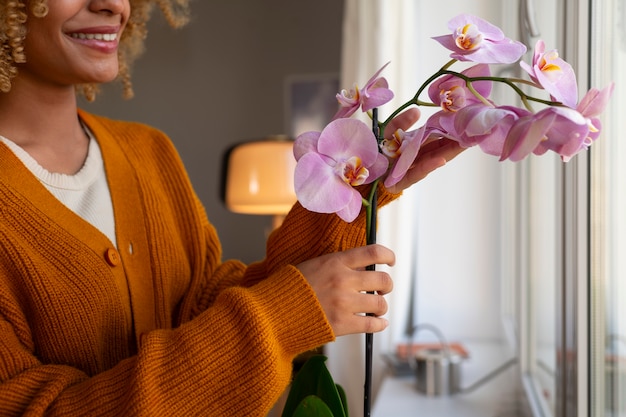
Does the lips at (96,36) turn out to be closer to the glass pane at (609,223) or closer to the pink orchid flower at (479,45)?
the pink orchid flower at (479,45)

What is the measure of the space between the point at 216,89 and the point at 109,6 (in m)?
3.93

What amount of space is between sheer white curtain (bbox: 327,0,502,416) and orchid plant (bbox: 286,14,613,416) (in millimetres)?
1625

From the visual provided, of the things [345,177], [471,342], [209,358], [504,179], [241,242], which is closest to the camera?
[345,177]

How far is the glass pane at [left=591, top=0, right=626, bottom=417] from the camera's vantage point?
0.98m

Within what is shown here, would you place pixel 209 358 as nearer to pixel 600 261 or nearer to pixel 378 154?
pixel 378 154

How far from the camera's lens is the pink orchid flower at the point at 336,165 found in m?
0.64

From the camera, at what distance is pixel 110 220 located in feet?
3.59

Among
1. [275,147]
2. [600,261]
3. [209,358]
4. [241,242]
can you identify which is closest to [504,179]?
[275,147]

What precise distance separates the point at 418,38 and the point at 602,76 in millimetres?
1602

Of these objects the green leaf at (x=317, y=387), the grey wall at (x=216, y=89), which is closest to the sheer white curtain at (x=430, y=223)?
the green leaf at (x=317, y=387)

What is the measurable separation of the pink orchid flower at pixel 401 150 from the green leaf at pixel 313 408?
222 millimetres

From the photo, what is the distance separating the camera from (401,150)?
2.18 feet

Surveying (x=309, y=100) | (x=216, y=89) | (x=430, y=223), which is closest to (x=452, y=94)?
(x=430, y=223)

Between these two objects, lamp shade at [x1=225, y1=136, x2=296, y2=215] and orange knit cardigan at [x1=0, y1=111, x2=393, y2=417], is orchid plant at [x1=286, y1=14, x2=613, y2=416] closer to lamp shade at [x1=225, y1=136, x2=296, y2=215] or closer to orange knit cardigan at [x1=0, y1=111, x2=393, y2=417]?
orange knit cardigan at [x1=0, y1=111, x2=393, y2=417]
